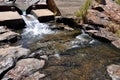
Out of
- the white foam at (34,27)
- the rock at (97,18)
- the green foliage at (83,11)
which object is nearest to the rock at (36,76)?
the white foam at (34,27)

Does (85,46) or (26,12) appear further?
(26,12)

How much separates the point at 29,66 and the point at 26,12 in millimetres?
5197

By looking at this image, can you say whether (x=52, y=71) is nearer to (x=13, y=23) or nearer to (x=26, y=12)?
(x=13, y=23)

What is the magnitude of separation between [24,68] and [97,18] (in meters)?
4.43

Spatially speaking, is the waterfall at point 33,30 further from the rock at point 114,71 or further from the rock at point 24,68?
the rock at point 114,71

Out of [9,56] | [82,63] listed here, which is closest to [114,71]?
[82,63]

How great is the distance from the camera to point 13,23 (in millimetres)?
8312

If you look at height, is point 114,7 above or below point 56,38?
above

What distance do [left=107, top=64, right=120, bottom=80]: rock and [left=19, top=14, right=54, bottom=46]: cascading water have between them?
291 cm

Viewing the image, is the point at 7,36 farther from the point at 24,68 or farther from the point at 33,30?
the point at 24,68

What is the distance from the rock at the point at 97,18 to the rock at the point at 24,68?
3.51m

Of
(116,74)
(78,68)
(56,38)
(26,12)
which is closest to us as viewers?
(116,74)

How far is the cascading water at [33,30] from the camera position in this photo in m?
7.48

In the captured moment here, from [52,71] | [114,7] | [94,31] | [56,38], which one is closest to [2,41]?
[56,38]
